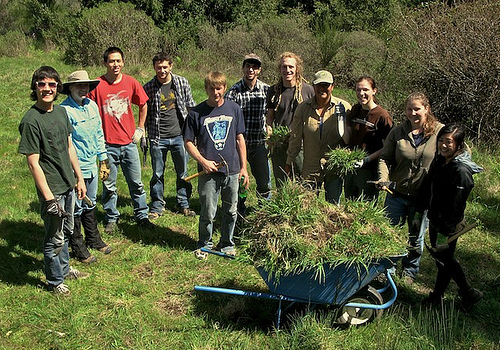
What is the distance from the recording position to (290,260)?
11.6 feet

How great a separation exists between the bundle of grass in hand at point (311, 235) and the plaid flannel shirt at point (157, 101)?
2.57 m

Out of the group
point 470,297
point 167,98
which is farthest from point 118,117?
point 470,297

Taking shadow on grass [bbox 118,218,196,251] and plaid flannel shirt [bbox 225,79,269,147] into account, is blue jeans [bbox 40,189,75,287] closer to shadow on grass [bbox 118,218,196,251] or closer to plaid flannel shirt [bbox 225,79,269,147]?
shadow on grass [bbox 118,218,196,251]

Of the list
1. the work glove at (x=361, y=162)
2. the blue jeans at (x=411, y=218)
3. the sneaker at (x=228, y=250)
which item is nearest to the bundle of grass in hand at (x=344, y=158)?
the work glove at (x=361, y=162)

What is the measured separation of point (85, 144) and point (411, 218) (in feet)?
11.3

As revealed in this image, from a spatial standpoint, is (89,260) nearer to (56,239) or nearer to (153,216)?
(56,239)

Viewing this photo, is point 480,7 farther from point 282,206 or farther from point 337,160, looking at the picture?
point 282,206

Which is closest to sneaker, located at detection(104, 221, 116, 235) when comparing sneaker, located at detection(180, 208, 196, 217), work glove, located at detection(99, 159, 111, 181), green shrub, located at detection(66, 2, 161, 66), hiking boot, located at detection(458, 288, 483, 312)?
work glove, located at detection(99, 159, 111, 181)

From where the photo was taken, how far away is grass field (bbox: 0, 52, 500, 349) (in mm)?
3760

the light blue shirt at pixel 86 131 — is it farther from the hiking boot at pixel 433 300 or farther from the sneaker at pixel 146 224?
the hiking boot at pixel 433 300

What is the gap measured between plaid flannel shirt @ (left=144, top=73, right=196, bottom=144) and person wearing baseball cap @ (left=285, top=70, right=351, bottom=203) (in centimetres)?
187

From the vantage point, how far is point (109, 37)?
52.8 ft

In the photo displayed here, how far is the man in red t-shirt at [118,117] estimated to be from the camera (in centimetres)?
545

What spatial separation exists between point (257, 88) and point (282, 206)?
211cm
